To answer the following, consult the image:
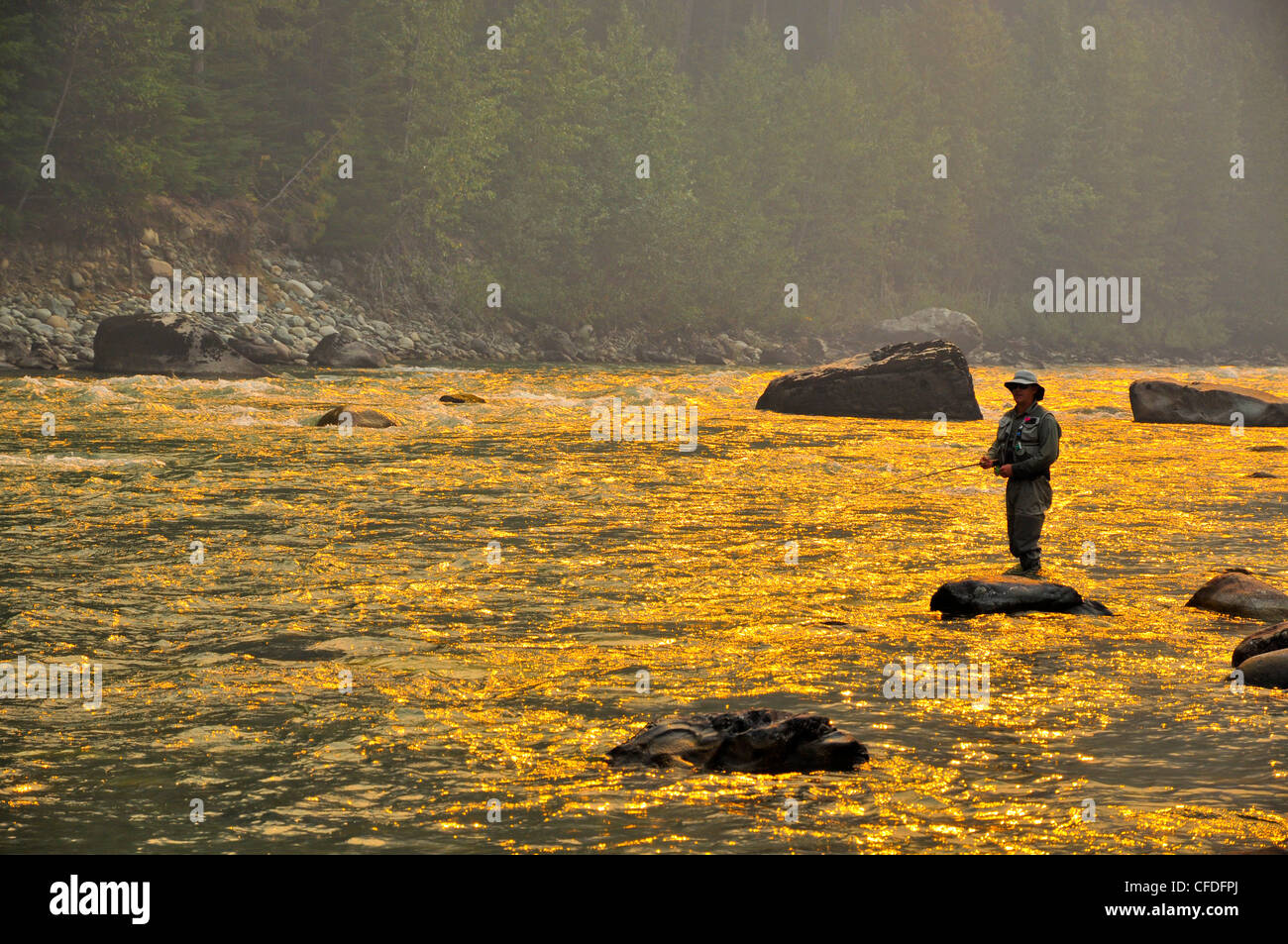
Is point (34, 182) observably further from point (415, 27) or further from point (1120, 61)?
point (1120, 61)

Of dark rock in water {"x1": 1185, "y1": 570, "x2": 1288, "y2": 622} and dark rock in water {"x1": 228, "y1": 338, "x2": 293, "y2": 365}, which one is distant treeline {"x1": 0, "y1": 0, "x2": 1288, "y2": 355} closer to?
dark rock in water {"x1": 228, "y1": 338, "x2": 293, "y2": 365}

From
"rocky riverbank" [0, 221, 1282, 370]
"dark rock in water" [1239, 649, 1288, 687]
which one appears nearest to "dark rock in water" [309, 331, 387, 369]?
"rocky riverbank" [0, 221, 1282, 370]

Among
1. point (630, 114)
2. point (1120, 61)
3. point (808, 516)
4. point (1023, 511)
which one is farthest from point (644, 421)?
point (1120, 61)

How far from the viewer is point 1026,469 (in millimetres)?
11352

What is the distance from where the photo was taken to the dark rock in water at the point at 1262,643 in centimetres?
819

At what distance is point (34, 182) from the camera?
3931 cm

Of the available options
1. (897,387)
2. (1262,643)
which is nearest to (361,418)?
(897,387)

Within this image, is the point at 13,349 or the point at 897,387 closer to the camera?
the point at 897,387

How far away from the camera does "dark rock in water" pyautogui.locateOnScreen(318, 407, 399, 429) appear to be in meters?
22.0

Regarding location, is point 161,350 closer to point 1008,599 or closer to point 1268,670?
Result: point 1008,599

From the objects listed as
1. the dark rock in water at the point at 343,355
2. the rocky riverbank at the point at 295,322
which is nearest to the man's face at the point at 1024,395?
the rocky riverbank at the point at 295,322

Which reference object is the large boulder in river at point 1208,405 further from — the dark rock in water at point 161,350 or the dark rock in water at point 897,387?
the dark rock in water at point 161,350

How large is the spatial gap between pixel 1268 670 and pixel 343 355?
1207 inches
